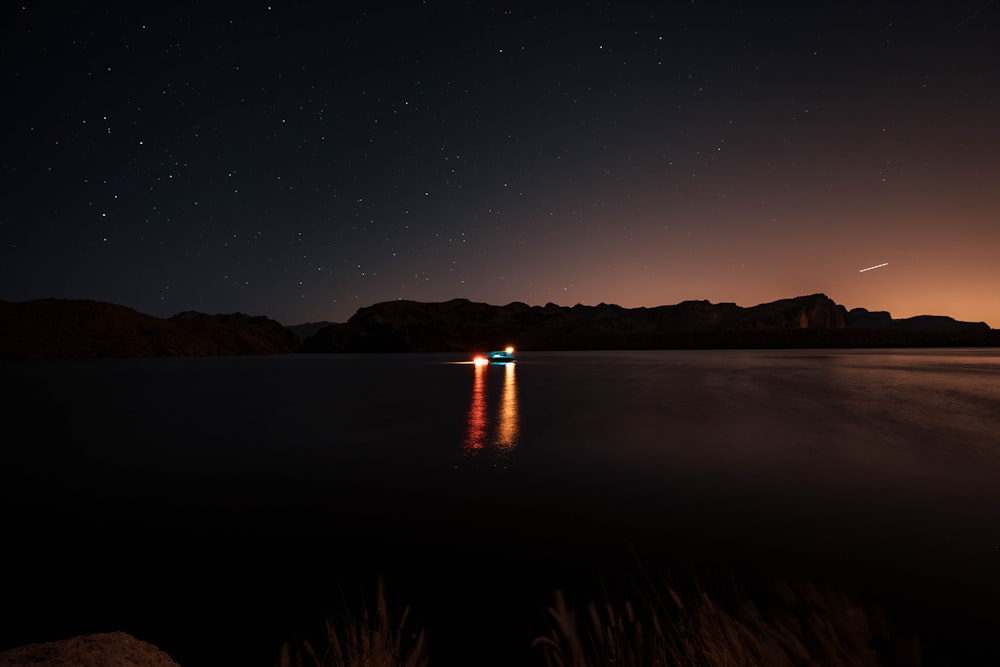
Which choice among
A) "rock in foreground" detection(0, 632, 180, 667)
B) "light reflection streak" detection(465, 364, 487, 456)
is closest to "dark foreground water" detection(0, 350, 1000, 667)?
"light reflection streak" detection(465, 364, 487, 456)

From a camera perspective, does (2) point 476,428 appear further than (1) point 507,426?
No

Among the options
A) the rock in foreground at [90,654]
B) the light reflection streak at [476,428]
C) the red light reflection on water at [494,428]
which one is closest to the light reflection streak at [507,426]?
the red light reflection on water at [494,428]

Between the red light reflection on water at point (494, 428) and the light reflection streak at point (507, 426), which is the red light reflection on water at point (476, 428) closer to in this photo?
the red light reflection on water at point (494, 428)

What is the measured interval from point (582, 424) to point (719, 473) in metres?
9.95

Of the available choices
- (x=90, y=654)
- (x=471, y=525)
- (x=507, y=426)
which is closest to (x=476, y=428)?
(x=507, y=426)

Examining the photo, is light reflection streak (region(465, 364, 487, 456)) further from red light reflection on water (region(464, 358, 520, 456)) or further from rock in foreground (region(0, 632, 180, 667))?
rock in foreground (region(0, 632, 180, 667))

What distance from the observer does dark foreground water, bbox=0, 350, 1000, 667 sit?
21.7 feet

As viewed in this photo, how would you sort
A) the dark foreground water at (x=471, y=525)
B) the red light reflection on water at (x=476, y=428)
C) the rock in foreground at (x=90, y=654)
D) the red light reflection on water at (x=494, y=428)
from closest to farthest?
the rock in foreground at (x=90, y=654) → the dark foreground water at (x=471, y=525) → the red light reflection on water at (x=494, y=428) → the red light reflection on water at (x=476, y=428)

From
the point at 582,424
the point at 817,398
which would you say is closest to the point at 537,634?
the point at 582,424

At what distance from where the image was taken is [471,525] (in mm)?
9891

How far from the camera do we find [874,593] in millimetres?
7102

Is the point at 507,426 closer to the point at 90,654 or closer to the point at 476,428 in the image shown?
the point at 476,428

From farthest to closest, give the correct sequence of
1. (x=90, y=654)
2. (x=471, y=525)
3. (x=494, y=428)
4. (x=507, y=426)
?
(x=507, y=426) < (x=494, y=428) < (x=471, y=525) < (x=90, y=654)

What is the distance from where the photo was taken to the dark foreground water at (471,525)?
6.60m
